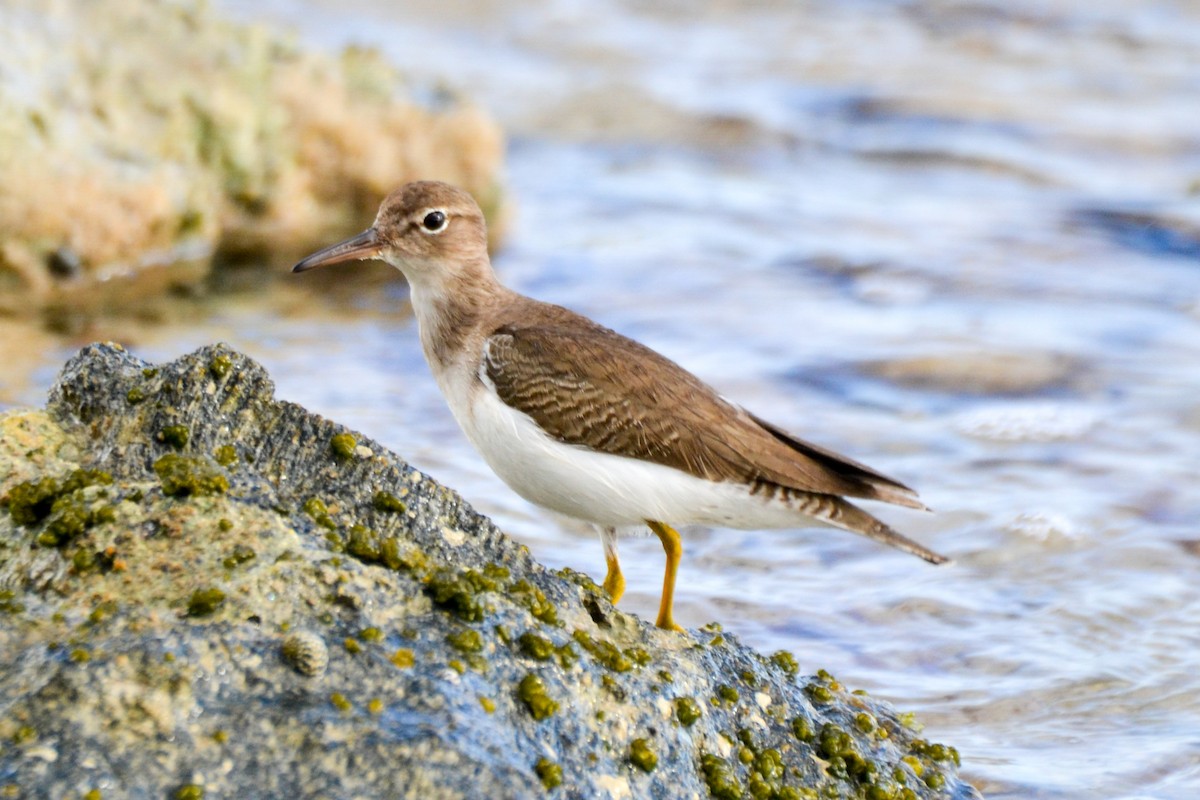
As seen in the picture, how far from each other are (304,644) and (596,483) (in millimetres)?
1949

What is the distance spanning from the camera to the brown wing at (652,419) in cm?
527

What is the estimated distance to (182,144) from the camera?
10.4m

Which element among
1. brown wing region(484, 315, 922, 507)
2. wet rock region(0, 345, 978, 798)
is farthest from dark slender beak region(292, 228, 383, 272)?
wet rock region(0, 345, 978, 798)

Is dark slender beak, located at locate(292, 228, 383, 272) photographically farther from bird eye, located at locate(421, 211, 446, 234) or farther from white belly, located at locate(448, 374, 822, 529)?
white belly, located at locate(448, 374, 822, 529)

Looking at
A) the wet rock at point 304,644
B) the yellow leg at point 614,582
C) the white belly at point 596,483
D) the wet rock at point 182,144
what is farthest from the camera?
the wet rock at point 182,144

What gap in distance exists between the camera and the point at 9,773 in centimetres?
308

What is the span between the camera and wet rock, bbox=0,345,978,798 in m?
3.23

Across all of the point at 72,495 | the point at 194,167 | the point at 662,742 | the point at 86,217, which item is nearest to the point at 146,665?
the point at 72,495

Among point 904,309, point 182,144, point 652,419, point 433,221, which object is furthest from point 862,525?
point 182,144

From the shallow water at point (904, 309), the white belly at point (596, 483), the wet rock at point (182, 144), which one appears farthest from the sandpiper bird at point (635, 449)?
the wet rock at point (182, 144)

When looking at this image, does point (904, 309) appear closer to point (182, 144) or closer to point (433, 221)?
point (182, 144)

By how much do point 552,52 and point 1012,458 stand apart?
9.96 m

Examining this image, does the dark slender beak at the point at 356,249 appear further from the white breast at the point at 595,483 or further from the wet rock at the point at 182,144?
the wet rock at the point at 182,144

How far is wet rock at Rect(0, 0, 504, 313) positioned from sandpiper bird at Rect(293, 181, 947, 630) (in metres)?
5.11
